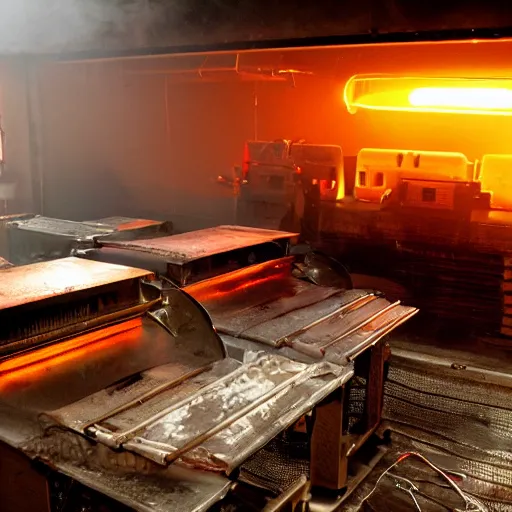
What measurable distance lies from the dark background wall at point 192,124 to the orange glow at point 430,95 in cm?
6

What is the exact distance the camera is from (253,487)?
2447 millimetres

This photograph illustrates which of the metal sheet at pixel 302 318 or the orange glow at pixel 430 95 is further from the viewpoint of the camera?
the orange glow at pixel 430 95

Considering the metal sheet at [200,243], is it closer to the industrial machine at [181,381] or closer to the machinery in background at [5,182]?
the industrial machine at [181,381]

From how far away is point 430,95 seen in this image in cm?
376

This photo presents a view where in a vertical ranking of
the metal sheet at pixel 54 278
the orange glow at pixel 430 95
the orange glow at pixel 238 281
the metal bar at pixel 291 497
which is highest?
the orange glow at pixel 430 95

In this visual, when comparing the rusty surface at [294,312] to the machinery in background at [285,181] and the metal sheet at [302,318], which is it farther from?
the machinery in background at [285,181]

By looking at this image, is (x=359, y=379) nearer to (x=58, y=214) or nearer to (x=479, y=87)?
(x=479, y=87)

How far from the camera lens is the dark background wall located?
3719mm

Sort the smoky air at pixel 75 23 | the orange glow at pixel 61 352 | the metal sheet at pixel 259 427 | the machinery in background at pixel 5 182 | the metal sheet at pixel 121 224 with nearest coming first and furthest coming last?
the metal sheet at pixel 259 427 < the orange glow at pixel 61 352 < the smoky air at pixel 75 23 < the metal sheet at pixel 121 224 < the machinery in background at pixel 5 182

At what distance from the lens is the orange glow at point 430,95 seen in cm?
357

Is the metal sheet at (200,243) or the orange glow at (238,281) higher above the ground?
the metal sheet at (200,243)

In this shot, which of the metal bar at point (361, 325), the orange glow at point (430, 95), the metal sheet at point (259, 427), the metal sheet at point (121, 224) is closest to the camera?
the metal sheet at point (259, 427)

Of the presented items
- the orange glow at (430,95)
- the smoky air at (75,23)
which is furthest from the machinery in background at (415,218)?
the smoky air at (75,23)

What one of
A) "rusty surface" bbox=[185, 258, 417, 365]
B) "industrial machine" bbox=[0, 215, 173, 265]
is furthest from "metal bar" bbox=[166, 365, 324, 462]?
"industrial machine" bbox=[0, 215, 173, 265]
